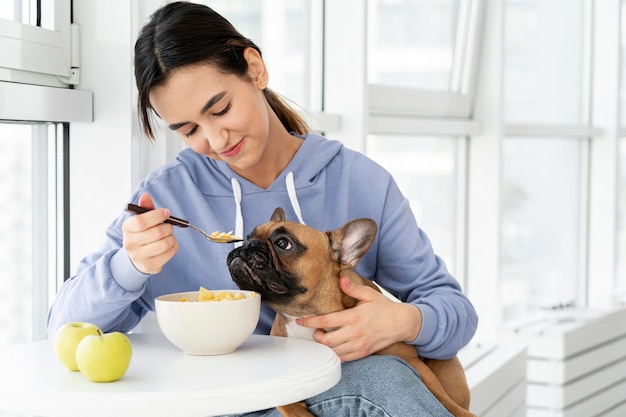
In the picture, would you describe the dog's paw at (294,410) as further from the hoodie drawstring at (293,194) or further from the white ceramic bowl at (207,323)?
the hoodie drawstring at (293,194)

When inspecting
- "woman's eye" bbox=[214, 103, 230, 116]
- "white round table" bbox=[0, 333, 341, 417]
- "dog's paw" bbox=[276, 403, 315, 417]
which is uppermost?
"woman's eye" bbox=[214, 103, 230, 116]

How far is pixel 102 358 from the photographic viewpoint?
3.28 ft

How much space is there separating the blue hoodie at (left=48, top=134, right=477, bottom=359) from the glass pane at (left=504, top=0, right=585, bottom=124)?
1804mm

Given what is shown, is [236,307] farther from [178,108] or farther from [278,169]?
[278,169]

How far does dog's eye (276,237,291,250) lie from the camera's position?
4.14ft

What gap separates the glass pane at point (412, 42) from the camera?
271 cm

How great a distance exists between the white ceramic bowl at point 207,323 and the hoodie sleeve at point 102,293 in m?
0.13

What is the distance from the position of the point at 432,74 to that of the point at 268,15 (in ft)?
3.15

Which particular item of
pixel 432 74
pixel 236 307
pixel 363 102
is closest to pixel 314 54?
pixel 363 102

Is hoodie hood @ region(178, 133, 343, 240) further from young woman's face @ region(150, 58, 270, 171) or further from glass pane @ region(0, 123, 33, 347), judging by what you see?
glass pane @ region(0, 123, 33, 347)

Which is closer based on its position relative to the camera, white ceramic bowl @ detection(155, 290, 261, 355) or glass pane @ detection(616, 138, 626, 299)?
white ceramic bowl @ detection(155, 290, 261, 355)

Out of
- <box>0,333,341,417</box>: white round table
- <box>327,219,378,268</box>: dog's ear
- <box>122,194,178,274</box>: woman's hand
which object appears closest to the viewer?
<box>0,333,341,417</box>: white round table

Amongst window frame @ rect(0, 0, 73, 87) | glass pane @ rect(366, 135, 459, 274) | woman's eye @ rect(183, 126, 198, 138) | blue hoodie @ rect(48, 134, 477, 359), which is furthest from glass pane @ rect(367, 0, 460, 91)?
woman's eye @ rect(183, 126, 198, 138)

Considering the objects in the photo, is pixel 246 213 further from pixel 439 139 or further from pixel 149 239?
pixel 439 139
